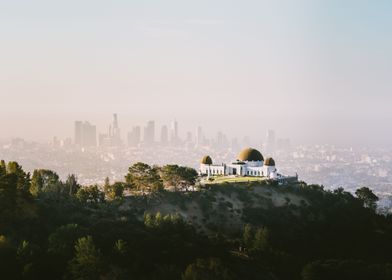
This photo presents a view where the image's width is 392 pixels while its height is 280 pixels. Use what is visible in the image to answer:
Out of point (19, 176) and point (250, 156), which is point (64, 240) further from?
point (250, 156)

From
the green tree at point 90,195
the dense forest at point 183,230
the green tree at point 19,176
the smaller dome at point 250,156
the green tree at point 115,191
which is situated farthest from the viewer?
the smaller dome at point 250,156

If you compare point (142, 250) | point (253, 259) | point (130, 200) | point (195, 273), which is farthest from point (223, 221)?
point (195, 273)

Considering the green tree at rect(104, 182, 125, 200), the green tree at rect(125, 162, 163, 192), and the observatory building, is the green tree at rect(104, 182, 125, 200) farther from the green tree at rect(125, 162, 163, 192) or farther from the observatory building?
the observatory building

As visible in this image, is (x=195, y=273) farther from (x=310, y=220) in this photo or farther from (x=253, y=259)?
(x=310, y=220)

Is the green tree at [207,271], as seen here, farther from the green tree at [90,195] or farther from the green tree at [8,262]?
the green tree at [90,195]

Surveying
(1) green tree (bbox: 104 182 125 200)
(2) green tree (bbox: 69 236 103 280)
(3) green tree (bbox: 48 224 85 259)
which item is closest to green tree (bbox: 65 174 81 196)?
(1) green tree (bbox: 104 182 125 200)

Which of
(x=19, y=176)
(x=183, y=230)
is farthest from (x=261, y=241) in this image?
(x=19, y=176)

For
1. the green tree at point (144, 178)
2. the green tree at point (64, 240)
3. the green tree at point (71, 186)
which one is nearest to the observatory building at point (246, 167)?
the green tree at point (144, 178)
